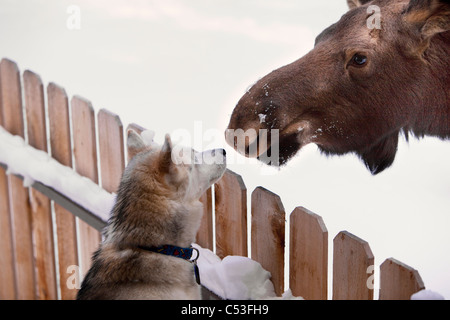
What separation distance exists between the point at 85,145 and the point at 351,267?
4.69 ft

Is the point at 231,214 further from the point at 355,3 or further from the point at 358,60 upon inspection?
the point at 355,3

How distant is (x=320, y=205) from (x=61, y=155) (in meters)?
1.30

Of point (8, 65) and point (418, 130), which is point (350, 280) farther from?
point (8, 65)

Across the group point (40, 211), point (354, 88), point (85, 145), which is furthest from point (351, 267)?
point (40, 211)

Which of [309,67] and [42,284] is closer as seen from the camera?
[309,67]

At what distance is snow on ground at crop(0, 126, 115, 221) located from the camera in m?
2.56

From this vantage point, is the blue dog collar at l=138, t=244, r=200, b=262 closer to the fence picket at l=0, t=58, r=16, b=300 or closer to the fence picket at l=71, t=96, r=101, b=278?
the fence picket at l=71, t=96, r=101, b=278

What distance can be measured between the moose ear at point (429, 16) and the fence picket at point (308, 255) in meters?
0.61

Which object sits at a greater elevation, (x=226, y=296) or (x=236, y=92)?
(x=236, y=92)

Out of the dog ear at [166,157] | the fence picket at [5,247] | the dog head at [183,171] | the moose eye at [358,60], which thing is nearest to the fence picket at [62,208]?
the fence picket at [5,247]

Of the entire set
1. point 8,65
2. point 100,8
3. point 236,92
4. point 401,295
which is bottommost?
point 401,295

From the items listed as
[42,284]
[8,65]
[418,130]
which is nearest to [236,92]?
[418,130]

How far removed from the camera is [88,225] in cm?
274

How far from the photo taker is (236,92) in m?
2.39
